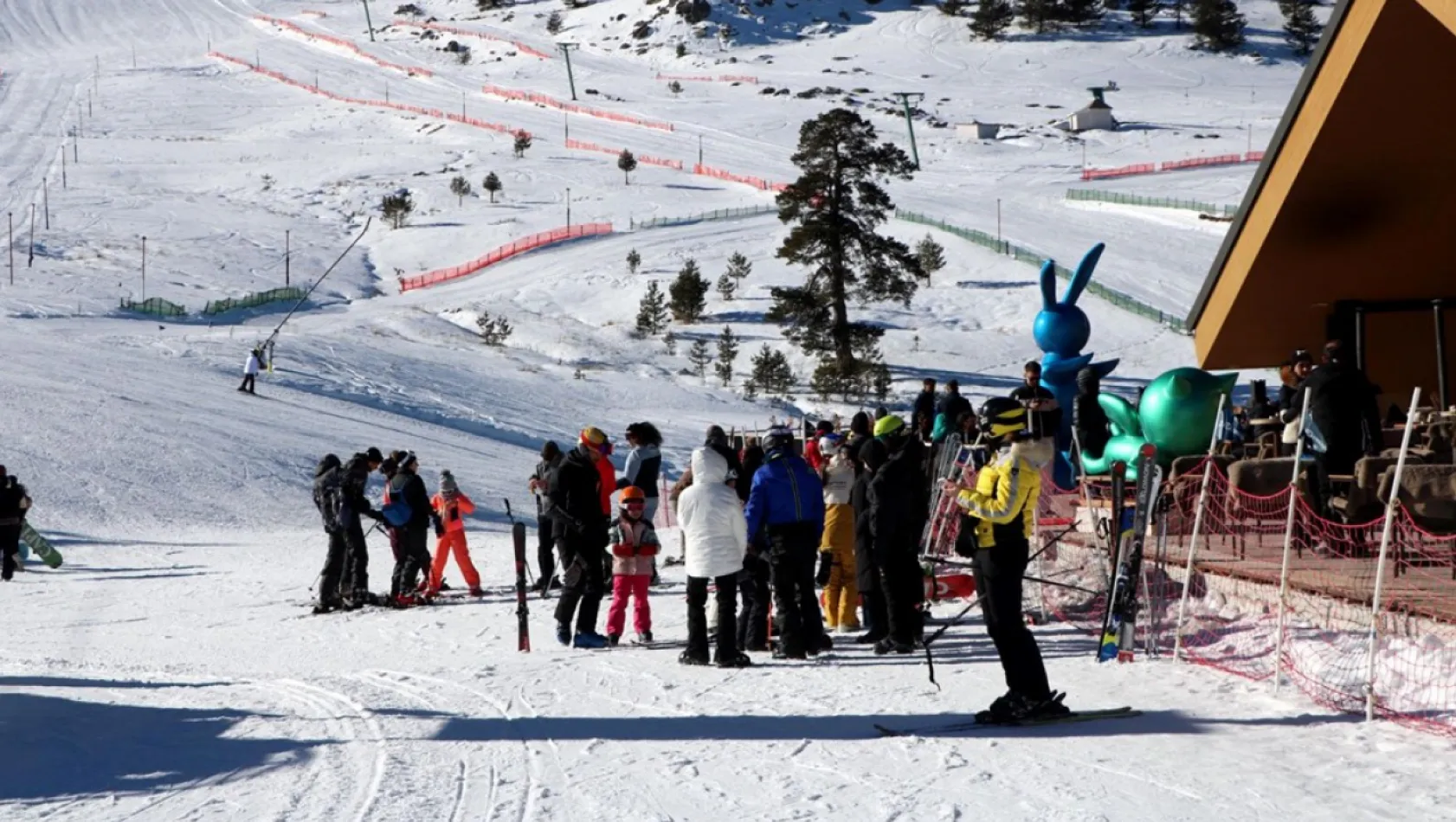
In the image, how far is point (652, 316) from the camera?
162 feet

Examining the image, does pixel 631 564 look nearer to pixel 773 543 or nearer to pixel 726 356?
pixel 773 543

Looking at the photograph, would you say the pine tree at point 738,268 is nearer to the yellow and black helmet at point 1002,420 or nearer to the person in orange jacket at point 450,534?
the person in orange jacket at point 450,534

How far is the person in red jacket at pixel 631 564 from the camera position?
11.8 meters

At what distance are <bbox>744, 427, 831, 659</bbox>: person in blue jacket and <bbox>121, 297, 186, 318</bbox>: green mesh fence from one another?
38.6 metres

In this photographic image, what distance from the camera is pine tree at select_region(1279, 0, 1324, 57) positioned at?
108875 millimetres

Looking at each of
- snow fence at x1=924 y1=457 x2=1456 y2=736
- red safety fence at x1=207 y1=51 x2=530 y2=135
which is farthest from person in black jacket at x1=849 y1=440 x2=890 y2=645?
red safety fence at x1=207 y1=51 x2=530 y2=135

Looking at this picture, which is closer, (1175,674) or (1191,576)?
(1175,674)

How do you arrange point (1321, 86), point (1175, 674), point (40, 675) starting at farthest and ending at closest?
point (1321, 86) < point (40, 675) < point (1175, 674)

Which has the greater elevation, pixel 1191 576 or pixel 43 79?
pixel 43 79

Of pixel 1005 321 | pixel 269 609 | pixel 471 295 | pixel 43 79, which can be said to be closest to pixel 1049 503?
pixel 269 609

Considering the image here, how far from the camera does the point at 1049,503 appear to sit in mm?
14828

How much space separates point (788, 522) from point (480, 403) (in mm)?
26610

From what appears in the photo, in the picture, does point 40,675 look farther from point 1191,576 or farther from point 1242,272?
point 1242,272

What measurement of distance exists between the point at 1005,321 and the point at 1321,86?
3814 centimetres
